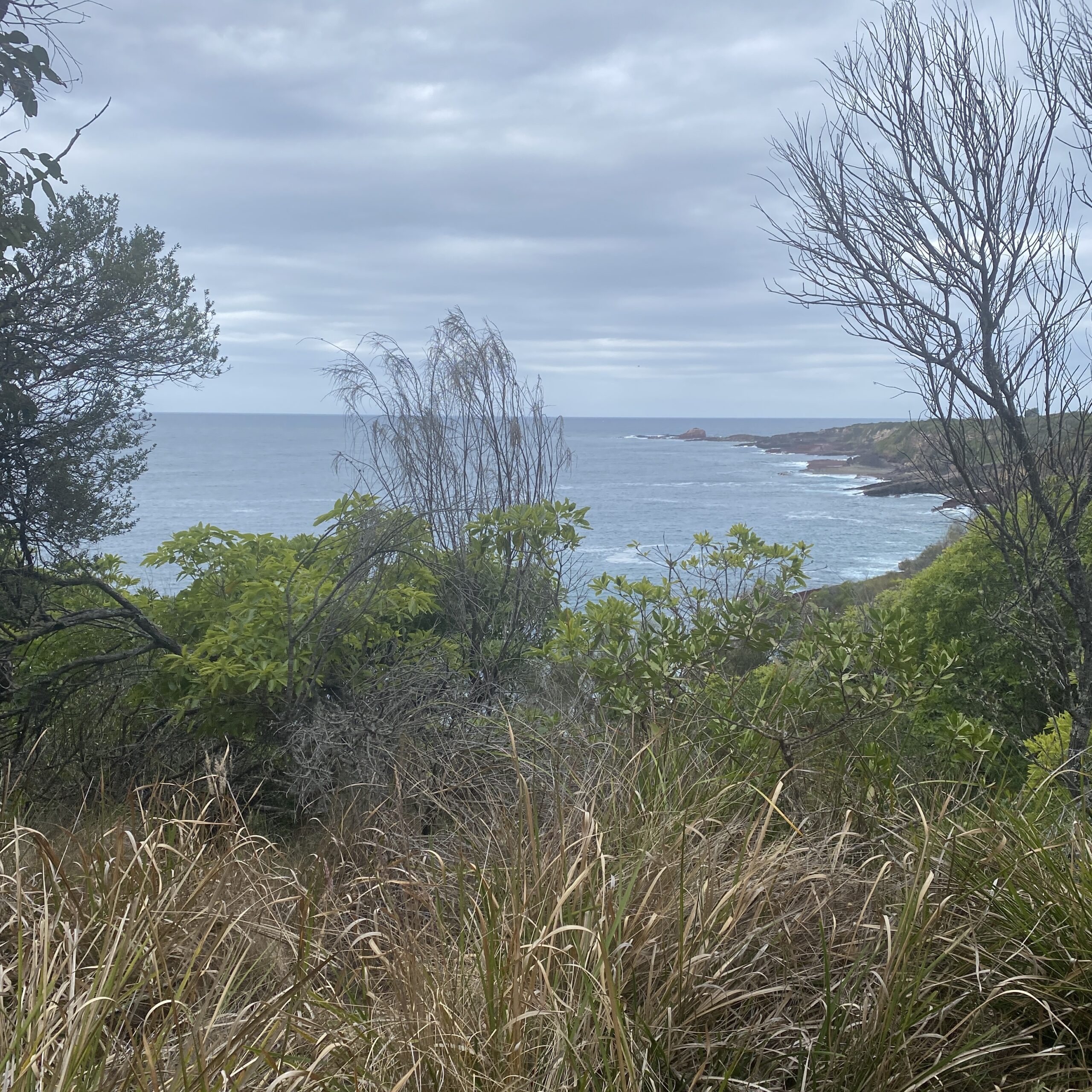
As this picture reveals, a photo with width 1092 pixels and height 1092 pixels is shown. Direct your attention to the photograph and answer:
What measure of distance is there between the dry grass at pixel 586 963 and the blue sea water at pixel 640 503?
124 inches

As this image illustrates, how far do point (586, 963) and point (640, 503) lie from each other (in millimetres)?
58126

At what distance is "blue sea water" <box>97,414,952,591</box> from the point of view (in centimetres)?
3562

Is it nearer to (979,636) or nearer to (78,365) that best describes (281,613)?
(78,365)

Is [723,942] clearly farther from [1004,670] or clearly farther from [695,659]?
[1004,670]

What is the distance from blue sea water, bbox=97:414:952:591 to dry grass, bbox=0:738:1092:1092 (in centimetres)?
314

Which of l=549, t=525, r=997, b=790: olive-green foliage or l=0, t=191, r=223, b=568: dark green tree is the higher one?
l=0, t=191, r=223, b=568: dark green tree

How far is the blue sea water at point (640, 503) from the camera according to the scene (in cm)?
3562

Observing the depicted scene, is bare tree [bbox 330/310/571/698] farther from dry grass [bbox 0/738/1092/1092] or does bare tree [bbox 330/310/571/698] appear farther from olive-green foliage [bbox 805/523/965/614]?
dry grass [bbox 0/738/1092/1092]

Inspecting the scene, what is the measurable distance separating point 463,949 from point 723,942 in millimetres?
737

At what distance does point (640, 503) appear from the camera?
196ft

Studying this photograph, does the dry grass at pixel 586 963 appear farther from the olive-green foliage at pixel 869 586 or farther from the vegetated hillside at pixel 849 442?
the vegetated hillside at pixel 849 442

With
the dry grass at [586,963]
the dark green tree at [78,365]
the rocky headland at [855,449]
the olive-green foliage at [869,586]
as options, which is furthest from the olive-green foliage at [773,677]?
the rocky headland at [855,449]

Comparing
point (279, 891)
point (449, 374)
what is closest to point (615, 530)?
point (449, 374)

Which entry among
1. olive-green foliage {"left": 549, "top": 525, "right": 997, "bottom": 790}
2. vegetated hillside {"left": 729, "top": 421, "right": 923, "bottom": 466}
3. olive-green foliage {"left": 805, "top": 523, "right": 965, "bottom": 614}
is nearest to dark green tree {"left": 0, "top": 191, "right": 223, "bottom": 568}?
olive-green foliage {"left": 549, "top": 525, "right": 997, "bottom": 790}
